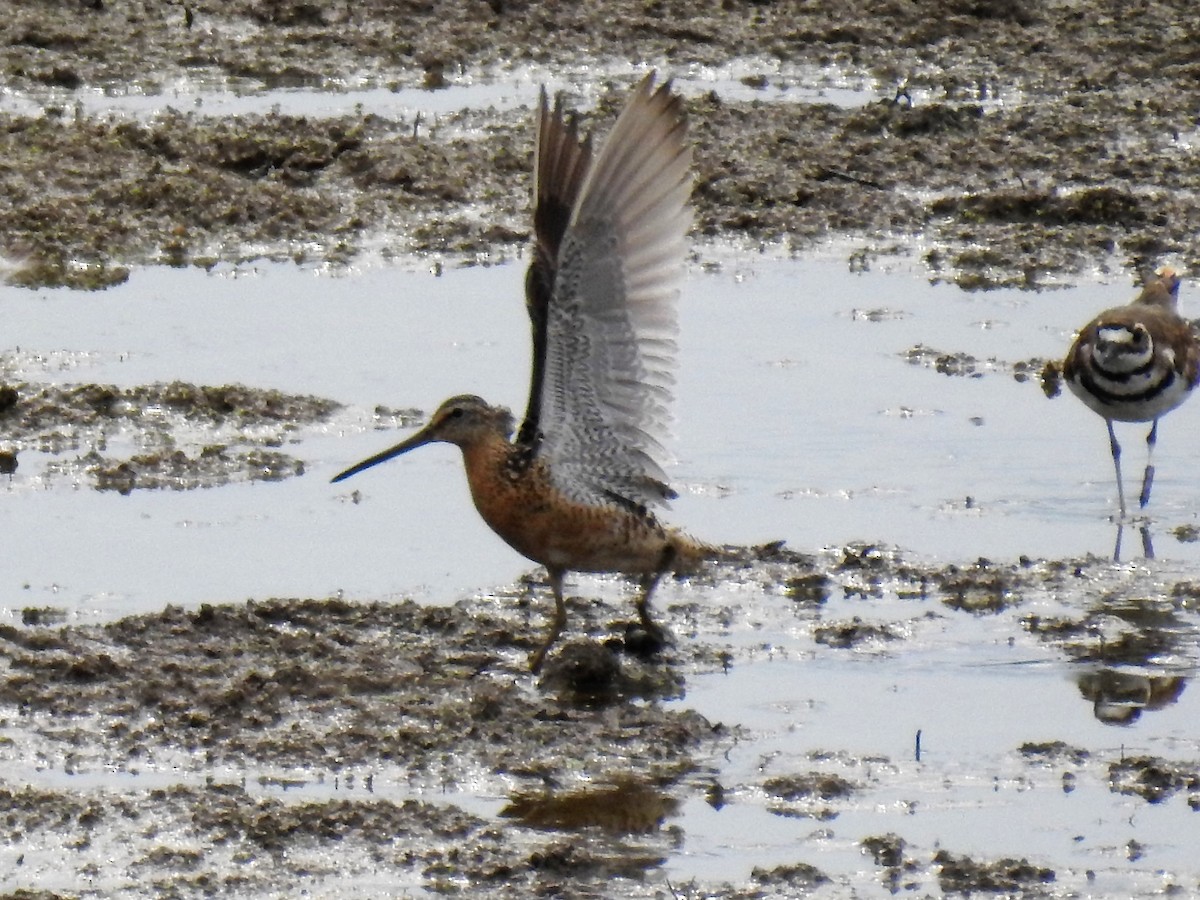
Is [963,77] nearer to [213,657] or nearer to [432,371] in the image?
[432,371]

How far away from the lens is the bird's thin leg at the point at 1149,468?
30.4 ft

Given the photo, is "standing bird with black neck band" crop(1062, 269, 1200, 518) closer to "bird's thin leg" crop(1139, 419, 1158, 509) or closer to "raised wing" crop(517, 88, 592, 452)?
"bird's thin leg" crop(1139, 419, 1158, 509)

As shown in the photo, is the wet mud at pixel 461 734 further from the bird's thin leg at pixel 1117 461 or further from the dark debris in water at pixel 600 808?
the bird's thin leg at pixel 1117 461

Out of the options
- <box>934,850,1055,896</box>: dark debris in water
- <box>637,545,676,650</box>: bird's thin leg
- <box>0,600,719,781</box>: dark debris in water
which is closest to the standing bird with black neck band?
<box>637,545,676,650</box>: bird's thin leg

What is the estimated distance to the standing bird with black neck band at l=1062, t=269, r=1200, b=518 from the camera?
31.3ft

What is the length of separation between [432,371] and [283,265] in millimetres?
1670

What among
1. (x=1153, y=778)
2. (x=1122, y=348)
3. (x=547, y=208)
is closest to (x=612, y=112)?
(x=1122, y=348)

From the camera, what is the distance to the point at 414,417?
9688mm

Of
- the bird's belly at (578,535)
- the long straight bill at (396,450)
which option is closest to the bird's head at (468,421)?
the long straight bill at (396,450)

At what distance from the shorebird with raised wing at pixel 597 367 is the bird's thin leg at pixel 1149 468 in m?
2.16

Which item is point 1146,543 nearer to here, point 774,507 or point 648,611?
point 774,507

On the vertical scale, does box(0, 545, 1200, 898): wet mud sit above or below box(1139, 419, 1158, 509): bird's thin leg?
below

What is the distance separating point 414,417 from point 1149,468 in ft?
9.22

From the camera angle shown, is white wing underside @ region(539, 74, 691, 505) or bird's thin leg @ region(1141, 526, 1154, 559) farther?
bird's thin leg @ region(1141, 526, 1154, 559)
